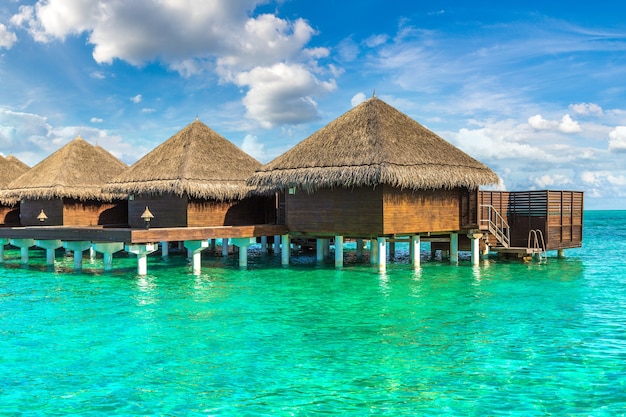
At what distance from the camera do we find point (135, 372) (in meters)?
7.62

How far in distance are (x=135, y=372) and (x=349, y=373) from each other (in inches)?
114

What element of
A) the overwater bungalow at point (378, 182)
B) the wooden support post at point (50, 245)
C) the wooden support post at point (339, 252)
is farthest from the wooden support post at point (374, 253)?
the wooden support post at point (50, 245)

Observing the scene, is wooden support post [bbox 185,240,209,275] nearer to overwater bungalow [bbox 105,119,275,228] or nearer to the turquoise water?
the turquoise water

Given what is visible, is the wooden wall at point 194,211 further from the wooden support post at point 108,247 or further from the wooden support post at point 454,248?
the wooden support post at point 454,248

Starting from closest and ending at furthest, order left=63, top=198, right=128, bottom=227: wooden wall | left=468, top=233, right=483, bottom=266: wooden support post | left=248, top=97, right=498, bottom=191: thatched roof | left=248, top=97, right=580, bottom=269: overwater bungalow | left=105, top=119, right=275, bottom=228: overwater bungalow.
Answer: left=248, top=97, right=498, bottom=191: thatched roof < left=248, top=97, right=580, bottom=269: overwater bungalow < left=468, top=233, right=483, bottom=266: wooden support post < left=105, top=119, right=275, bottom=228: overwater bungalow < left=63, top=198, right=128, bottom=227: wooden wall

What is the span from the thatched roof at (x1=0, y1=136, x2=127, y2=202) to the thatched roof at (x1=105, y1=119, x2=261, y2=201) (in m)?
2.73

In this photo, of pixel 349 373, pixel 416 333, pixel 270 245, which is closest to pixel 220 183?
pixel 270 245

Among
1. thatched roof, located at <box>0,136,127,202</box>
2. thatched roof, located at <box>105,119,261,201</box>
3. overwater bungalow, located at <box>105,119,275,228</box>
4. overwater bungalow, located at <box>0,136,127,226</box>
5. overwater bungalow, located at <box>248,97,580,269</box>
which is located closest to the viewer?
overwater bungalow, located at <box>248,97,580,269</box>

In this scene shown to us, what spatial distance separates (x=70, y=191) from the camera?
24.8m

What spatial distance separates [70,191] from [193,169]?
7315 millimetres

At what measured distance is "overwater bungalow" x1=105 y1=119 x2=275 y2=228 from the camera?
68.0 feet

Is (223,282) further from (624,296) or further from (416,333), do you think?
(624,296)

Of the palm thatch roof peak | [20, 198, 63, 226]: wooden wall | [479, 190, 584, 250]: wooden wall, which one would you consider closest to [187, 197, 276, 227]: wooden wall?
[20, 198, 63, 226]: wooden wall

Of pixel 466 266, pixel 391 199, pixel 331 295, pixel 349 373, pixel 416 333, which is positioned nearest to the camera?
pixel 349 373
